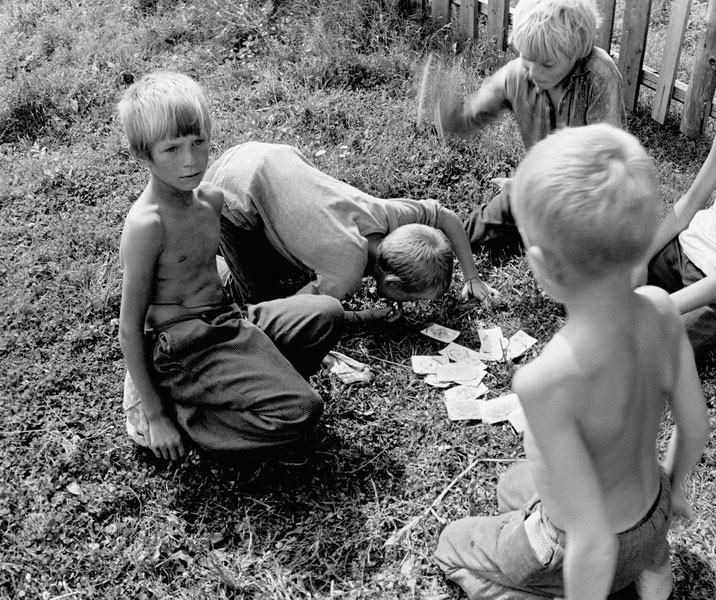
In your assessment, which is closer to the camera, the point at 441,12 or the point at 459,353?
the point at 459,353

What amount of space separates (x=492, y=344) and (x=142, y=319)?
1.58 m

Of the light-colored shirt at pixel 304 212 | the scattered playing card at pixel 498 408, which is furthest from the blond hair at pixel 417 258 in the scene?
the scattered playing card at pixel 498 408

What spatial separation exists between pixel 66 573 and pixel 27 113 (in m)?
3.63

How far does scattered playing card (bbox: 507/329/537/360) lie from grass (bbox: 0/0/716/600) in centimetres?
7

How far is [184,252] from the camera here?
287 centimetres

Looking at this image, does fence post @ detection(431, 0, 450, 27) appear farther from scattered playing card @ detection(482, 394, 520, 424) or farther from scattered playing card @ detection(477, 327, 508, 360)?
scattered playing card @ detection(482, 394, 520, 424)

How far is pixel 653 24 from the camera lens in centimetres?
596

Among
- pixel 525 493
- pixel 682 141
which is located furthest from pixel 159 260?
pixel 682 141

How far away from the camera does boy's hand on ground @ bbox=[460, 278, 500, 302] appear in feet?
12.1

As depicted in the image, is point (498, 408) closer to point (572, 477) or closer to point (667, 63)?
point (572, 477)

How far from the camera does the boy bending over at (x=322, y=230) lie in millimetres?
3256

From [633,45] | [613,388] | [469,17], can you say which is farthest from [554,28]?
[469,17]

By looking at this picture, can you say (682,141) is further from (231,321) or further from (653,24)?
(231,321)

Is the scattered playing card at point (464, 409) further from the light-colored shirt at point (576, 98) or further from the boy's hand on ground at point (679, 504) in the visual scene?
the light-colored shirt at point (576, 98)
